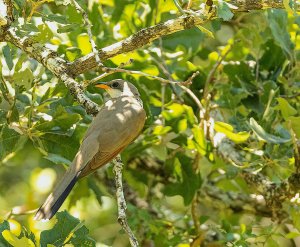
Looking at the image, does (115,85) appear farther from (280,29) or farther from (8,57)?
(280,29)

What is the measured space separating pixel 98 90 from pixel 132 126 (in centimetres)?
92

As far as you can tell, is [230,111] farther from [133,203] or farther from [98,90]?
[133,203]

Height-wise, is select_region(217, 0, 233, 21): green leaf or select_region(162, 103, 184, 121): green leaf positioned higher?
select_region(217, 0, 233, 21): green leaf

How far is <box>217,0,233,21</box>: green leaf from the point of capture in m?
3.77

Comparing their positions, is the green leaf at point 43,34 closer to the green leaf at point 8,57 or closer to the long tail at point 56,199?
the green leaf at point 8,57

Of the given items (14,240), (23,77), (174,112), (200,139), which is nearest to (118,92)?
(174,112)

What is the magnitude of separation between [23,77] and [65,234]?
1070 millimetres

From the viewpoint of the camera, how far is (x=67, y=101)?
188 inches

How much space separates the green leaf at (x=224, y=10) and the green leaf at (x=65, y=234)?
4.06ft

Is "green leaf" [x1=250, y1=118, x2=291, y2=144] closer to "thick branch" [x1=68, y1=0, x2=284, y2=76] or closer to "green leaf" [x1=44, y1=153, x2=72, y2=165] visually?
"thick branch" [x1=68, y1=0, x2=284, y2=76]

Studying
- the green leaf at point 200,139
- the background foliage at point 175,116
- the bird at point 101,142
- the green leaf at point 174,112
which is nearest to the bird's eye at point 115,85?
the background foliage at point 175,116

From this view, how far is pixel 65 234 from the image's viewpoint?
3.86 m

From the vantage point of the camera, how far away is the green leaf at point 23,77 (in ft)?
14.6

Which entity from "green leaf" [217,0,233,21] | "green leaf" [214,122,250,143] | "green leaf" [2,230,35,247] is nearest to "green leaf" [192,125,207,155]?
"green leaf" [214,122,250,143]
